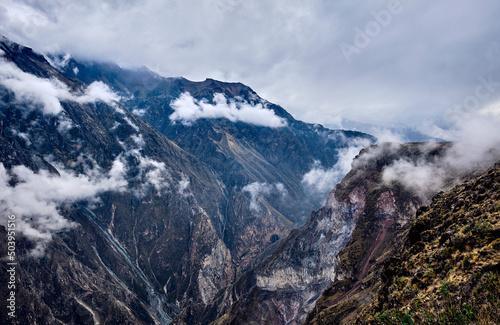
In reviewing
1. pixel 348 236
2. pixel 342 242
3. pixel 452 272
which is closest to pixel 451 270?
pixel 452 272

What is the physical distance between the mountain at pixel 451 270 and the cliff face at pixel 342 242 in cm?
8535

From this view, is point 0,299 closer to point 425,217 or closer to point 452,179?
point 425,217

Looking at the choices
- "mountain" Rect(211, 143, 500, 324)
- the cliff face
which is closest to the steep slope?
"mountain" Rect(211, 143, 500, 324)

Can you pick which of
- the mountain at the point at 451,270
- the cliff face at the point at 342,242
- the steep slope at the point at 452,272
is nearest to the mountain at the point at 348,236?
the cliff face at the point at 342,242

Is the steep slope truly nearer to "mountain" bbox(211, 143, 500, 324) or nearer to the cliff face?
"mountain" bbox(211, 143, 500, 324)

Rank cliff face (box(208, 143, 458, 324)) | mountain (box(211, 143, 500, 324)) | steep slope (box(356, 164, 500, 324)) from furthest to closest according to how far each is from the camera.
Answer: cliff face (box(208, 143, 458, 324))
mountain (box(211, 143, 500, 324))
steep slope (box(356, 164, 500, 324))

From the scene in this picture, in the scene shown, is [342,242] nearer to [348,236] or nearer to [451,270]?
[348,236]

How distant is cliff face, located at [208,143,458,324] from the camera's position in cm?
12138

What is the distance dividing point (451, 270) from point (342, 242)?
12675 cm

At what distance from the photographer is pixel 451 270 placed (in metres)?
23.0

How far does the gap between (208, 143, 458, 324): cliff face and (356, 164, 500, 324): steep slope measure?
288 feet

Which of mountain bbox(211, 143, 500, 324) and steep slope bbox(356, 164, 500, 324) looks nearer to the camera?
steep slope bbox(356, 164, 500, 324)

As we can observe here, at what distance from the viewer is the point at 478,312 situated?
19.3 meters

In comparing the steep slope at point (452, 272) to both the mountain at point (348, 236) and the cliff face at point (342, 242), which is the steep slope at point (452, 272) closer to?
the mountain at point (348, 236)
